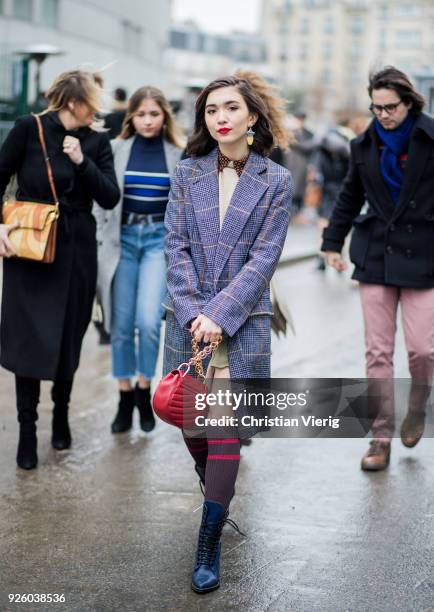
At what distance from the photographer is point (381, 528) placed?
456 cm

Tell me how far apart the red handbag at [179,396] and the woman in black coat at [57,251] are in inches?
62.9

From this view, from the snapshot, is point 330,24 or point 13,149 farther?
point 330,24

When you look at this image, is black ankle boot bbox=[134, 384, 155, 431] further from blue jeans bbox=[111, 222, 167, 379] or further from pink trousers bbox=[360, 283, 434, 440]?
pink trousers bbox=[360, 283, 434, 440]

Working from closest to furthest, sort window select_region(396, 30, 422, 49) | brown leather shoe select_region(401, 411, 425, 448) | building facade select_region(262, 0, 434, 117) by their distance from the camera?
brown leather shoe select_region(401, 411, 425, 448) < window select_region(396, 30, 422, 49) < building facade select_region(262, 0, 434, 117)

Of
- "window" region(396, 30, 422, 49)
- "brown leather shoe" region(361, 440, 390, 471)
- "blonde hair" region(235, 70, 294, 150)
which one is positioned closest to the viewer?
"brown leather shoe" region(361, 440, 390, 471)

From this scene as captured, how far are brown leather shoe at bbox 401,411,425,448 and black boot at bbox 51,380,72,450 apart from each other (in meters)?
1.88

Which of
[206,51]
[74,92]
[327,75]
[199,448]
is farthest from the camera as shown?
[327,75]

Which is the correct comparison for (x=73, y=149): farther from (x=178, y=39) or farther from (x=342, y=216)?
(x=178, y=39)

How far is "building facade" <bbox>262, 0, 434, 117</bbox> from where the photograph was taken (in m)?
144

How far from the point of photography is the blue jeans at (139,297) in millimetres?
6000

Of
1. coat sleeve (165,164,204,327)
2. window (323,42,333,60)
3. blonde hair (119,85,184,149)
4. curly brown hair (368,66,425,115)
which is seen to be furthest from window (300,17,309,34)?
coat sleeve (165,164,204,327)

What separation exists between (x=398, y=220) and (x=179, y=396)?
206 centimetres

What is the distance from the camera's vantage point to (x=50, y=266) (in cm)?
543

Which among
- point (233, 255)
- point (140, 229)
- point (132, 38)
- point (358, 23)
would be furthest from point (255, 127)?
point (358, 23)
